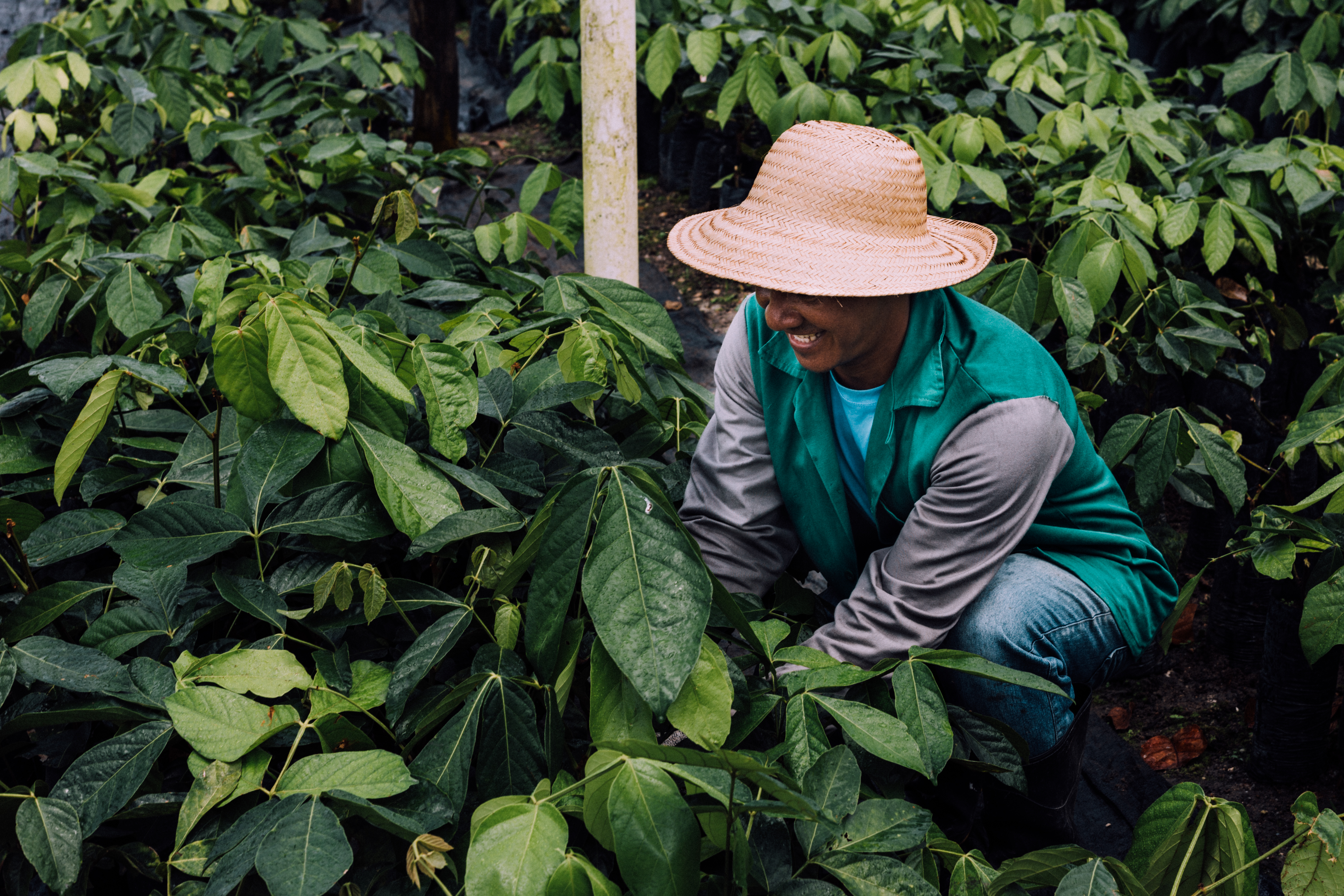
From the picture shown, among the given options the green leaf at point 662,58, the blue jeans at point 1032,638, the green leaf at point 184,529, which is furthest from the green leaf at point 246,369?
the green leaf at point 662,58

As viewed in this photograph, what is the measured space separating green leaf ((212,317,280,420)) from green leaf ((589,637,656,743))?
48 cm

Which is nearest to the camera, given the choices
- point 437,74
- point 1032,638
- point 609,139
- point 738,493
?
point 1032,638

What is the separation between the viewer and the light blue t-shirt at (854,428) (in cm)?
148

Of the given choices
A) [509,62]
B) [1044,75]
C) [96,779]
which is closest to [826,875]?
[96,779]

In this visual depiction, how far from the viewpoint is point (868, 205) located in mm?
1290

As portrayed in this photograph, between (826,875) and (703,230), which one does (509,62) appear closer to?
(703,230)

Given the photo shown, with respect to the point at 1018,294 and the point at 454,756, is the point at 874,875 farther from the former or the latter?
the point at 1018,294

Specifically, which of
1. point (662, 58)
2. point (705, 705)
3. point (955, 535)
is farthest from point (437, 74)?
point (705, 705)

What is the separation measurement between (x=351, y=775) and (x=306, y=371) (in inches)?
16.8

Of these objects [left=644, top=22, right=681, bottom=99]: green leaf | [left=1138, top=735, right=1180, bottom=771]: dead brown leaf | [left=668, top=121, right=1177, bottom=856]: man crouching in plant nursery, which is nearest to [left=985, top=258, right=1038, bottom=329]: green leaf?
[left=668, top=121, right=1177, bottom=856]: man crouching in plant nursery

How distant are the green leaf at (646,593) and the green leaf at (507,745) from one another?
15cm

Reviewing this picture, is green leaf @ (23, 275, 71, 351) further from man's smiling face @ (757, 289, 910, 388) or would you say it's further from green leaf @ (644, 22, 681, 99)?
green leaf @ (644, 22, 681, 99)

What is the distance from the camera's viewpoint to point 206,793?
2.78ft

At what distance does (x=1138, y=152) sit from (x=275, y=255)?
6.28ft
